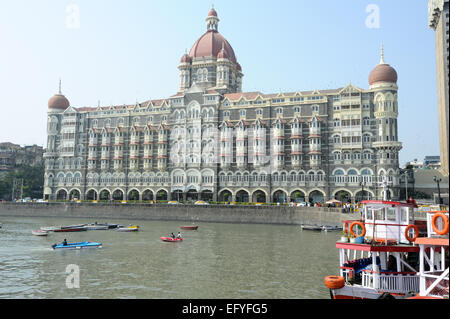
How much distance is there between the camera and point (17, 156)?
135750 mm

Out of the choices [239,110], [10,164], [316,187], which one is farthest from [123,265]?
[10,164]

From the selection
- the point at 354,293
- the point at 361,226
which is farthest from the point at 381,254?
the point at 354,293

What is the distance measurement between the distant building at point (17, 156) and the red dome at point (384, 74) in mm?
113266

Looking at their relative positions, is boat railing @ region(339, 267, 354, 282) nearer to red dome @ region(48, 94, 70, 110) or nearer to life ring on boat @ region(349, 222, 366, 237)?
life ring on boat @ region(349, 222, 366, 237)

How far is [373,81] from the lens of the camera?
78000 millimetres

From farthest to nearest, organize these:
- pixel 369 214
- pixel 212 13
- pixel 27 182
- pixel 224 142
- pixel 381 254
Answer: pixel 27 182, pixel 212 13, pixel 224 142, pixel 369 214, pixel 381 254

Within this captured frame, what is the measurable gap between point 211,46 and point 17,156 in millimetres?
82621

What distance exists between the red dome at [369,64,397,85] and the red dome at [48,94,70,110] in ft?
262

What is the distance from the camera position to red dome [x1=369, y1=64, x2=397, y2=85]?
76.4 m

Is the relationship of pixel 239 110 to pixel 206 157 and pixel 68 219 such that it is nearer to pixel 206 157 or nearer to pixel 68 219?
pixel 206 157

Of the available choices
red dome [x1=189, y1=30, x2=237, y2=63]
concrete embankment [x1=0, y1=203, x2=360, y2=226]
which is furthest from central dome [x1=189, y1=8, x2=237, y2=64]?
concrete embankment [x1=0, y1=203, x2=360, y2=226]

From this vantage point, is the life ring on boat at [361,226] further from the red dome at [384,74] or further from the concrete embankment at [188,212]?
the red dome at [384,74]

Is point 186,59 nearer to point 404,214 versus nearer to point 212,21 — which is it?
point 212,21
